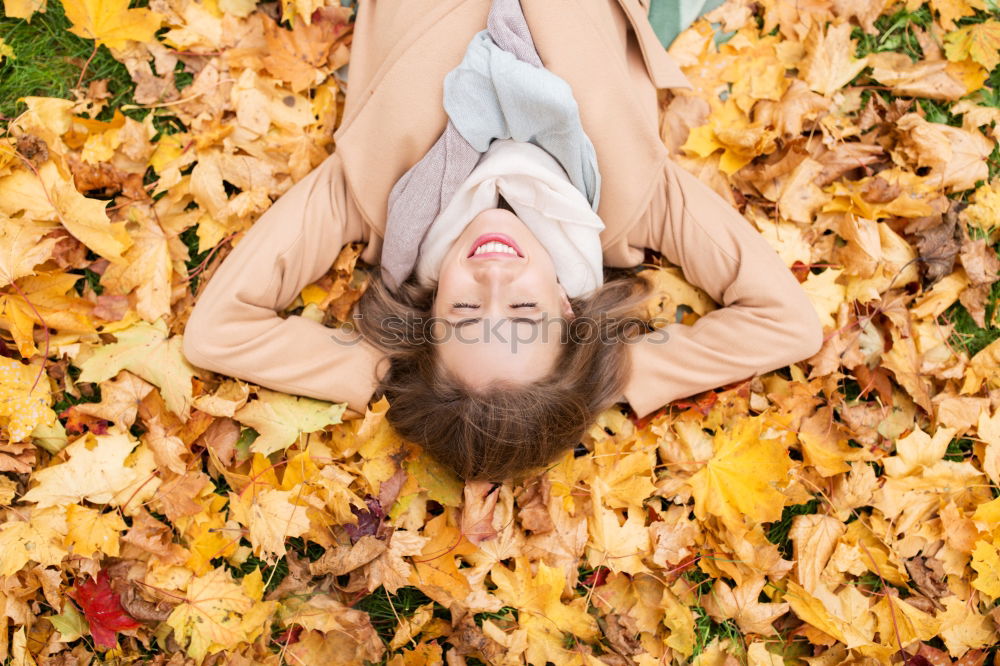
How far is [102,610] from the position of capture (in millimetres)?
2428

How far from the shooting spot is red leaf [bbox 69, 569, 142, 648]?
2416 mm

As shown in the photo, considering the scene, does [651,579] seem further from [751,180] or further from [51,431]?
[51,431]

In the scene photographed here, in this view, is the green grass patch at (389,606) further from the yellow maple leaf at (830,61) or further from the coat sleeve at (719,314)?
the yellow maple leaf at (830,61)

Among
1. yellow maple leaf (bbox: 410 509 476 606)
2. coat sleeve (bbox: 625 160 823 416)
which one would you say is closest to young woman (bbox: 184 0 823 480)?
coat sleeve (bbox: 625 160 823 416)

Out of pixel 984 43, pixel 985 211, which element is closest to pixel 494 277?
pixel 985 211

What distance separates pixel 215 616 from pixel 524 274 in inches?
62.0

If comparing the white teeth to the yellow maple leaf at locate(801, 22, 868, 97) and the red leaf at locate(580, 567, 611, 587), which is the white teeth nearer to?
the red leaf at locate(580, 567, 611, 587)

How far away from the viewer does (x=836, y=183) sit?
277 cm

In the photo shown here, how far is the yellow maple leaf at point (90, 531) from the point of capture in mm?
2387

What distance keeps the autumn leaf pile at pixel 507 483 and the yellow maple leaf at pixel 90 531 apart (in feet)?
0.03

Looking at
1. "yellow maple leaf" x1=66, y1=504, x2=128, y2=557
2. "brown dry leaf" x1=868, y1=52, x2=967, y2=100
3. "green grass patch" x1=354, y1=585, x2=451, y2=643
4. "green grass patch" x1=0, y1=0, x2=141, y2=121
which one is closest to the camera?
"yellow maple leaf" x1=66, y1=504, x2=128, y2=557

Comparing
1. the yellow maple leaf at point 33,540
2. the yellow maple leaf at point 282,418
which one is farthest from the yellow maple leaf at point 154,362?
the yellow maple leaf at point 33,540

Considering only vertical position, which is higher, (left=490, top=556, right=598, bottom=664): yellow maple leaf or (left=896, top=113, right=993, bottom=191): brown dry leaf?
(left=896, top=113, right=993, bottom=191): brown dry leaf

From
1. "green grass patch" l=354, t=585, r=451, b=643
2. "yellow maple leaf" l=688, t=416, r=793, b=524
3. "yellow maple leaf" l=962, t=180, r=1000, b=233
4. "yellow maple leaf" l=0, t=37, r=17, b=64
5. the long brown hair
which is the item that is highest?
"yellow maple leaf" l=0, t=37, r=17, b=64
